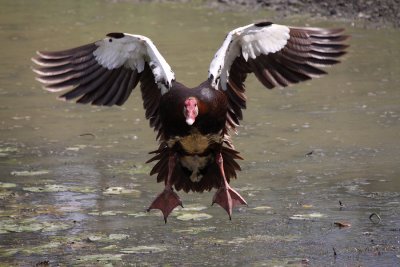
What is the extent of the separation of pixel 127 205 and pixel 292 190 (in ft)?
3.92

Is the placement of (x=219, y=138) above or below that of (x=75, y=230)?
above

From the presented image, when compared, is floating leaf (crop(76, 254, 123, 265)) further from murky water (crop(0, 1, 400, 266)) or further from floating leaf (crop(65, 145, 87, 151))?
floating leaf (crop(65, 145, 87, 151))

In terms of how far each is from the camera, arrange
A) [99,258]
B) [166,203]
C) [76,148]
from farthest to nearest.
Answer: [76,148] < [166,203] < [99,258]

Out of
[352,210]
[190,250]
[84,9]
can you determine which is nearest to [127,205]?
[190,250]

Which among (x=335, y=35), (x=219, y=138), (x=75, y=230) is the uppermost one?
(x=335, y=35)

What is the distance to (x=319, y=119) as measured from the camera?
8938mm

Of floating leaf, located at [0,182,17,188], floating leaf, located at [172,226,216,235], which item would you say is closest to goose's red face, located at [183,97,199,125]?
floating leaf, located at [172,226,216,235]

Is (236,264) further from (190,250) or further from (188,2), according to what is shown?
(188,2)

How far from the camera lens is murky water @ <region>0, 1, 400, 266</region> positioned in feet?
19.5

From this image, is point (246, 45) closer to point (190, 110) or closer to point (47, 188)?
point (190, 110)

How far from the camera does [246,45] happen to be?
6617 mm

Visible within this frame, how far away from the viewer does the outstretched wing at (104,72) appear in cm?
668

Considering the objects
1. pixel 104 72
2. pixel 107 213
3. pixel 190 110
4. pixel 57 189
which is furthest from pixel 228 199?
pixel 57 189

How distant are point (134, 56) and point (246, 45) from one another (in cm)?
77
